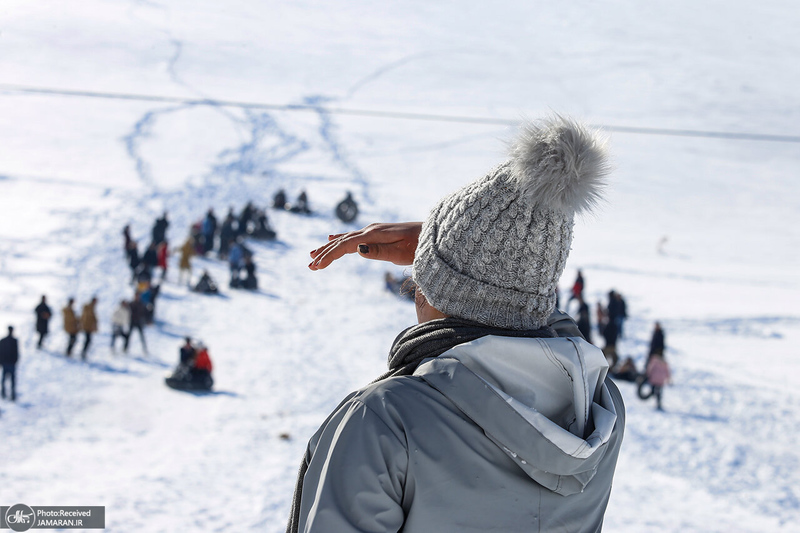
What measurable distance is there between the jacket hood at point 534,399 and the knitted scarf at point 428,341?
4 cm

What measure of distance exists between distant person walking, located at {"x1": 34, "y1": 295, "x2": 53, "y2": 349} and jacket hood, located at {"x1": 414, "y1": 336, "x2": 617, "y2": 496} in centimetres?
884

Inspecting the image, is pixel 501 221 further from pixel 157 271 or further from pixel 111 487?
pixel 157 271

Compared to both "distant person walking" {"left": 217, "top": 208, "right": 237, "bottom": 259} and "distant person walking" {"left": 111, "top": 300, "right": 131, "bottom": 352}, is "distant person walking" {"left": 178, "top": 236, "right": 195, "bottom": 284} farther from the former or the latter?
"distant person walking" {"left": 111, "top": 300, "right": 131, "bottom": 352}

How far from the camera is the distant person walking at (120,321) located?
8656 mm

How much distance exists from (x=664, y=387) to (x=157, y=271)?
759 centimetres

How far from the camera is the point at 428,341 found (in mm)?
904

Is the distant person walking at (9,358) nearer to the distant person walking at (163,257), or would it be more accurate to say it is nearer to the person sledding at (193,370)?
the person sledding at (193,370)

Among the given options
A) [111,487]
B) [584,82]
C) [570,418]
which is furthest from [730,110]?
[570,418]

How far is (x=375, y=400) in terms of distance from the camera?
80 cm

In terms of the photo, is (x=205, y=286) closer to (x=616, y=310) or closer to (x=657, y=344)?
(x=616, y=310)

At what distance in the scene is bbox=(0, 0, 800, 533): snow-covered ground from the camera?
6500 millimetres

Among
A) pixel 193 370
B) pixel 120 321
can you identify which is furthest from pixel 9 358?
pixel 193 370

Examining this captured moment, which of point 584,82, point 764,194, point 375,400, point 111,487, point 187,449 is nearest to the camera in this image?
point 375,400

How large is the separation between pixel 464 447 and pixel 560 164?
36 cm
